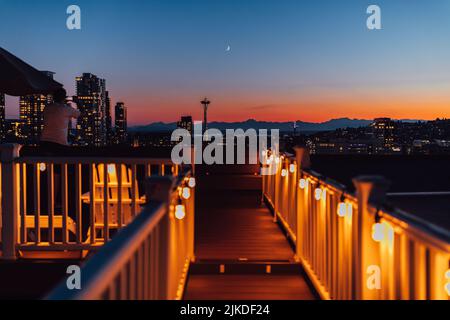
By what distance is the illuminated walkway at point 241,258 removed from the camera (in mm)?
4655

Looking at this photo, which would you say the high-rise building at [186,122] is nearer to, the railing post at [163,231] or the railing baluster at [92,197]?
the railing baluster at [92,197]

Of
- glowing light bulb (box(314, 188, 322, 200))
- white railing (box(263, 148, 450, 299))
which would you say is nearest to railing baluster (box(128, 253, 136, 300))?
white railing (box(263, 148, 450, 299))

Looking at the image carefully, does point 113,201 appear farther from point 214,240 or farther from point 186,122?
point 186,122

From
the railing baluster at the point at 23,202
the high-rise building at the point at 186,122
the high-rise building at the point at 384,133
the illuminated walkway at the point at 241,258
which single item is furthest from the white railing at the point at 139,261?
the high-rise building at the point at 384,133

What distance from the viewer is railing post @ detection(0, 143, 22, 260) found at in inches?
201

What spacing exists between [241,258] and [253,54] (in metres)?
14.8

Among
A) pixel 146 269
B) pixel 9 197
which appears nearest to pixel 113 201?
pixel 9 197

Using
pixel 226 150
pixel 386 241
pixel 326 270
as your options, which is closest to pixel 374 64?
pixel 226 150

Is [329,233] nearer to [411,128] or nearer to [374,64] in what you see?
[374,64]

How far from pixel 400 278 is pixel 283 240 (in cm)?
414

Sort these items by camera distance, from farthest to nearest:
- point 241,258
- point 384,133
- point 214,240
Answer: point 384,133 < point 214,240 < point 241,258

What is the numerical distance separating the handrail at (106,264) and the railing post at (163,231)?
1.60 feet

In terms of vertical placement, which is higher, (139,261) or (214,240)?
(139,261)

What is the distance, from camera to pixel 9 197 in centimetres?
511
